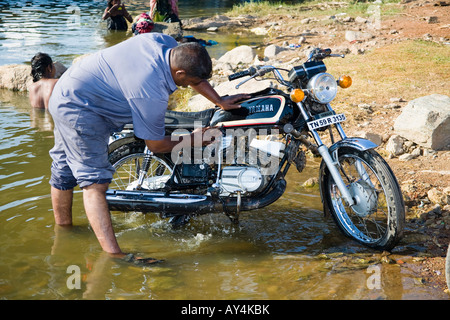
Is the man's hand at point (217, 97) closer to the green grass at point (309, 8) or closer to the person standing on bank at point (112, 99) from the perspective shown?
the person standing on bank at point (112, 99)

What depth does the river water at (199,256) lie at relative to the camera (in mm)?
3418

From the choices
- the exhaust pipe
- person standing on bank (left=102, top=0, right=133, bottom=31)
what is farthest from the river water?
person standing on bank (left=102, top=0, right=133, bottom=31)

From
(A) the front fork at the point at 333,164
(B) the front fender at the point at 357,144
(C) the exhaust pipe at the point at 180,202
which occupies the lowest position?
(C) the exhaust pipe at the point at 180,202

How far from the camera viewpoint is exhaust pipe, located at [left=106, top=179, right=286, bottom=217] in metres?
3.90

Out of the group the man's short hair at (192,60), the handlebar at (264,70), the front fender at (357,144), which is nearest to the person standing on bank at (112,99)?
the man's short hair at (192,60)

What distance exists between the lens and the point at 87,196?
12.3 ft

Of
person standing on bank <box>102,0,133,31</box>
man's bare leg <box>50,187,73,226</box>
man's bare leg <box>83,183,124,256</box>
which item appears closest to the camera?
man's bare leg <box>83,183,124,256</box>

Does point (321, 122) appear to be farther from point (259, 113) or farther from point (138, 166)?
point (138, 166)

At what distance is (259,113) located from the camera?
3.92 metres

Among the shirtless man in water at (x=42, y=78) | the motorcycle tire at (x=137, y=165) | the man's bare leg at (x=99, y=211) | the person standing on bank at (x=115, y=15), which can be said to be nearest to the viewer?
the man's bare leg at (x=99, y=211)

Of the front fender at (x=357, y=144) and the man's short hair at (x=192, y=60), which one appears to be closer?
the man's short hair at (x=192, y=60)

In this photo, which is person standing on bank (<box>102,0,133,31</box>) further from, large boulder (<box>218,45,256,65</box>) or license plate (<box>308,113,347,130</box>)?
license plate (<box>308,113,347,130</box>)

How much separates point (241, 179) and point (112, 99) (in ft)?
3.94
